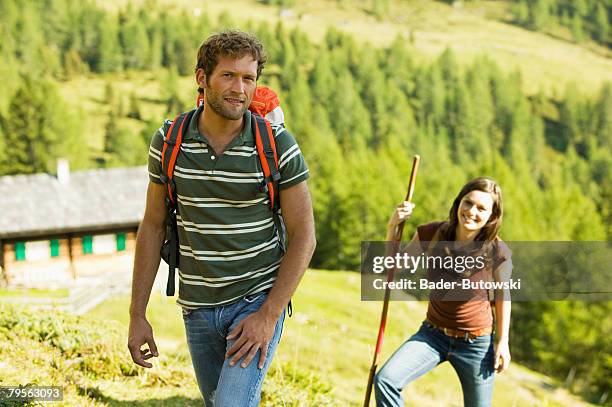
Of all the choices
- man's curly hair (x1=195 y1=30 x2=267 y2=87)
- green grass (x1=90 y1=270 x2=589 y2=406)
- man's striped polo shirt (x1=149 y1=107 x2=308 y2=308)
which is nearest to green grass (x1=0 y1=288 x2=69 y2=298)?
green grass (x1=90 y1=270 x2=589 y2=406)

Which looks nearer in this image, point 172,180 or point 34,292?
point 172,180

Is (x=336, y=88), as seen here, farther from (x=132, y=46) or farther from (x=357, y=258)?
(x=357, y=258)

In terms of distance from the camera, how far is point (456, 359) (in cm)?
557

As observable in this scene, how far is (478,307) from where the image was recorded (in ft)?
18.3

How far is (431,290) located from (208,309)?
2.43m

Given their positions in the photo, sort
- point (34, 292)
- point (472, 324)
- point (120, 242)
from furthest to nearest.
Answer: point (120, 242)
point (34, 292)
point (472, 324)

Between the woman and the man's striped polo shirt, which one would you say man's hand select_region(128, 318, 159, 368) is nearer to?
the man's striped polo shirt

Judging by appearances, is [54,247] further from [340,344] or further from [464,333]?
[464,333]

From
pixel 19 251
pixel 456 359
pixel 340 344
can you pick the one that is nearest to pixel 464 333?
pixel 456 359

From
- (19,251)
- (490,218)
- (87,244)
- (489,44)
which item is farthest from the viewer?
(489,44)

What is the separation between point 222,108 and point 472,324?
3.02m

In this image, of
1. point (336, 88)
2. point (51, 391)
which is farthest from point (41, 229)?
point (336, 88)

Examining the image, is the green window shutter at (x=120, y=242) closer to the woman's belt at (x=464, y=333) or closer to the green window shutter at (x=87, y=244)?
the green window shutter at (x=87, y=244)

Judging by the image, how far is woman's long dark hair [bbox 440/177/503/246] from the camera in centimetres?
569
